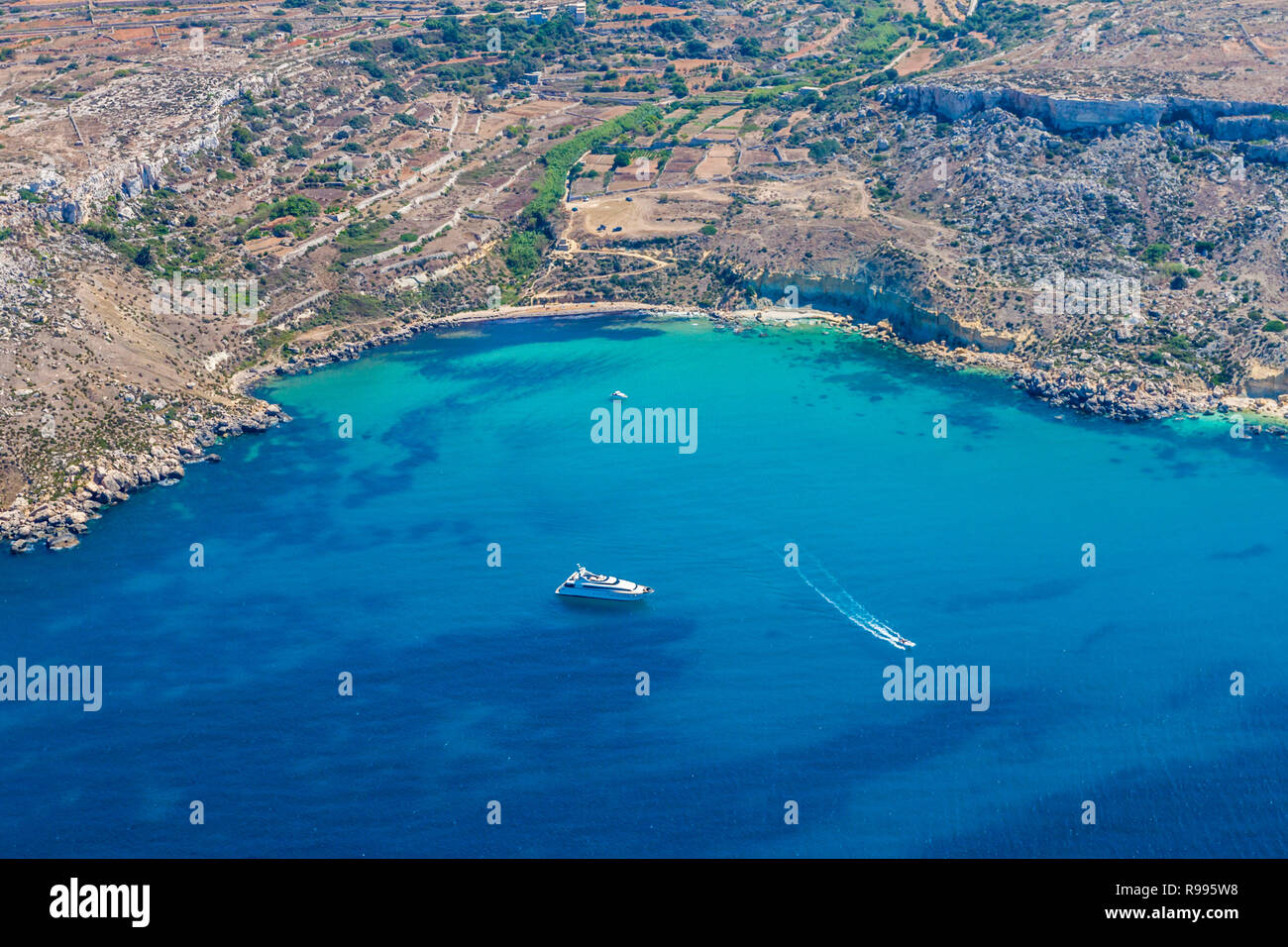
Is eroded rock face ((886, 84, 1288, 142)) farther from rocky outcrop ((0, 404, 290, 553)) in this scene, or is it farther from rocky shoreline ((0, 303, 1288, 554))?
rocky outcrop ((0, 404, 290, 553))

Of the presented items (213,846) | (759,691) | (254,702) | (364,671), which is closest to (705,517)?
(759,691)

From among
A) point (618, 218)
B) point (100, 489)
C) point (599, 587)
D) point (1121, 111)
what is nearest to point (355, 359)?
point (100, 489)

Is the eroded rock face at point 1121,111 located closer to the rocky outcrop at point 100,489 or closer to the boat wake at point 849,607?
the boat wake at point 849,607

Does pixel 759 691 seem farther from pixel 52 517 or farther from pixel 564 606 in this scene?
pixel 52 517

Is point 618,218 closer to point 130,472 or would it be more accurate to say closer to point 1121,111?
point 1121,111

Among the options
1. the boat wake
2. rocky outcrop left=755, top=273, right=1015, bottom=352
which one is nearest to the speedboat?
the boat wake
